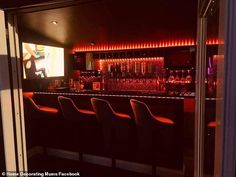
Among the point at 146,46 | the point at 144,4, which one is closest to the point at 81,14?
the point at 144,4

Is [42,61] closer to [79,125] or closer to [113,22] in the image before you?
[113,22]

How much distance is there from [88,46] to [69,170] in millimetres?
3962

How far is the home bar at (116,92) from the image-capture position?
298 centimetres

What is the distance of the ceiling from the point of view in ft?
10.7

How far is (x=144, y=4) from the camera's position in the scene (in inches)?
124

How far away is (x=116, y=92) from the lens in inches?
137

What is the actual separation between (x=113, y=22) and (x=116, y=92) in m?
1.49

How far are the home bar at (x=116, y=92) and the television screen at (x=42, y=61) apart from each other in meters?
0.02

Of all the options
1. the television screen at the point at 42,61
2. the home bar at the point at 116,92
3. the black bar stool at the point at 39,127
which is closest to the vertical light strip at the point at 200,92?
the home bar at the point at 116,92

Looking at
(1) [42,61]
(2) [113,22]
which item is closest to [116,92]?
(2) [113,22]

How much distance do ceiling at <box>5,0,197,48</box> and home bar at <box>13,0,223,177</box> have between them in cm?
2

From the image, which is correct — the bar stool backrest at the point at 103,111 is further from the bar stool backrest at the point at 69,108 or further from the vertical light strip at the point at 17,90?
the vertical light strip at the point at 17,90

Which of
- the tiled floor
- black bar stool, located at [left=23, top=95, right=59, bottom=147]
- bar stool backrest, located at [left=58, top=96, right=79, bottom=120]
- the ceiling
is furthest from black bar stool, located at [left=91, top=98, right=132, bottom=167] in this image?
the ceiling

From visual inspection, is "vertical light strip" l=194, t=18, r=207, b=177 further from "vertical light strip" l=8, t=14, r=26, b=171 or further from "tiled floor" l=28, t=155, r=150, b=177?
"tiled floor" l=28, t=155, r=150, b=177
